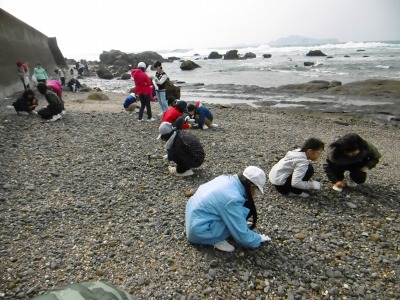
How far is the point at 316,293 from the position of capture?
3434mm

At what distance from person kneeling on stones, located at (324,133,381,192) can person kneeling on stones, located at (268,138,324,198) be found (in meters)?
0.57

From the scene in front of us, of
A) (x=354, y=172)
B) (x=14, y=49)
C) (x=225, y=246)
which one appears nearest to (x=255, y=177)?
(x=225, y=246)

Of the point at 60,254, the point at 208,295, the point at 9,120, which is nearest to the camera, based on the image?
the point at 208,295

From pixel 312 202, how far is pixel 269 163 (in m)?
1.98

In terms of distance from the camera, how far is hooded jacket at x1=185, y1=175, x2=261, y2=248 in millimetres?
3598

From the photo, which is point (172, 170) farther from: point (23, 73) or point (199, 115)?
point (23, 73)

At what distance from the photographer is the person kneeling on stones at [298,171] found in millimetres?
5069

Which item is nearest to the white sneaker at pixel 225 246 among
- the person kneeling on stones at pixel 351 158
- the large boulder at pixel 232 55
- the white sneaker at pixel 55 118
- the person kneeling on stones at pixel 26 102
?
the person kneeling on stones at pixel 351 158

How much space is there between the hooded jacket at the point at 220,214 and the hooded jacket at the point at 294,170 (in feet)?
5.76

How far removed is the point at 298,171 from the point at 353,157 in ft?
3.68

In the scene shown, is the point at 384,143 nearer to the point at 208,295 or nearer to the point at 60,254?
the point at 208,295

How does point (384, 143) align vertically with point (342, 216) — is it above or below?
below

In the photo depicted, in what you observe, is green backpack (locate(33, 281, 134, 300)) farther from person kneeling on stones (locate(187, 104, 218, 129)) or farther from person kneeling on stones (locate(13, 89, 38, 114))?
person kneeling on stones (locate(13, 89, 38, 114))

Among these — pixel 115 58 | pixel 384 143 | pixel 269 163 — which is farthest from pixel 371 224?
pixel 115 58
